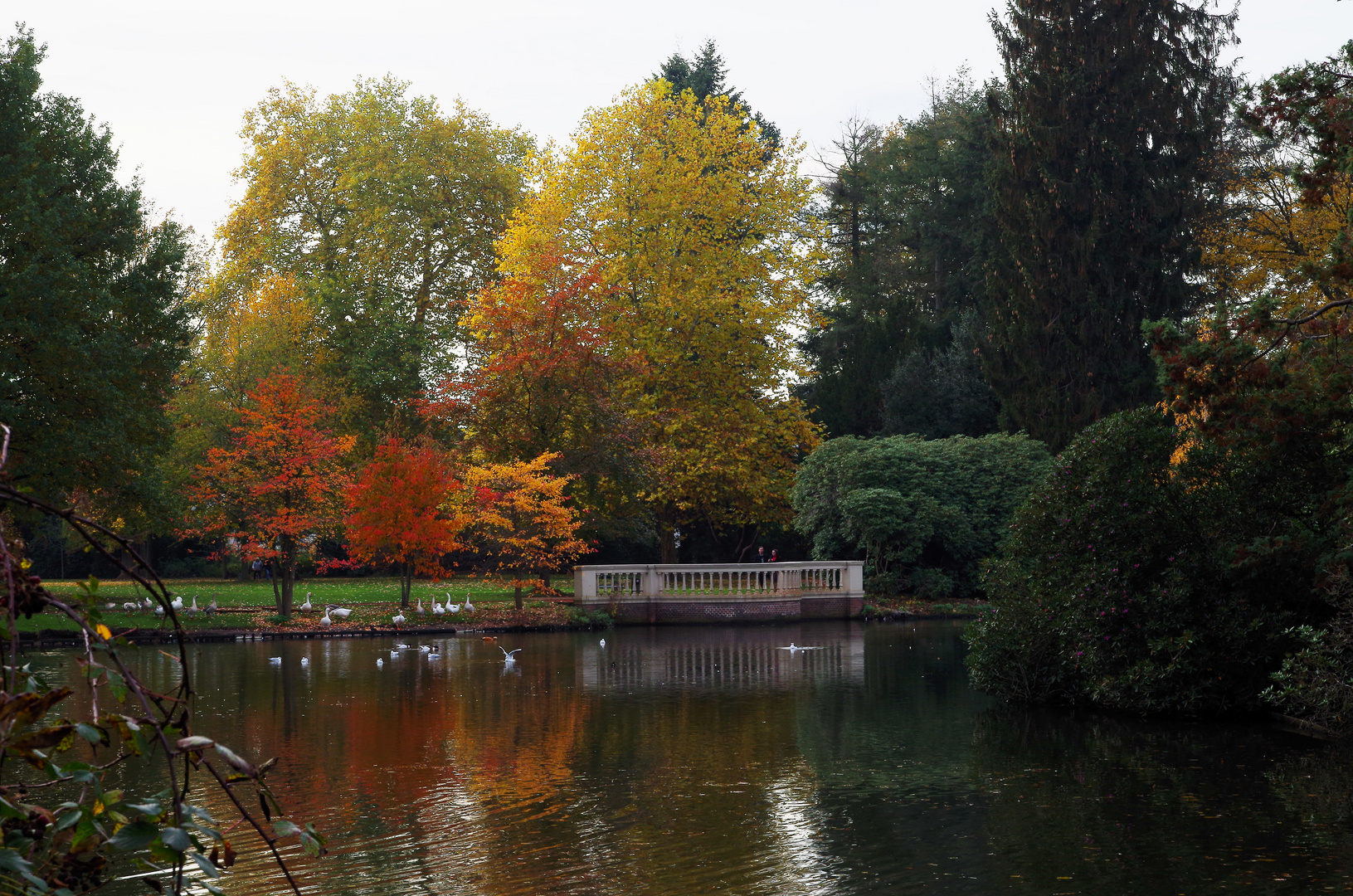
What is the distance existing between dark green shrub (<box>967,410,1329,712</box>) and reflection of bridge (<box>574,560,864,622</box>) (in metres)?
14.5

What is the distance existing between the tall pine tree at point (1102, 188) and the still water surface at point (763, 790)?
18.4 m

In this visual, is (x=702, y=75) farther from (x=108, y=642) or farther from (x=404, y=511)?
(x=108, y=642)

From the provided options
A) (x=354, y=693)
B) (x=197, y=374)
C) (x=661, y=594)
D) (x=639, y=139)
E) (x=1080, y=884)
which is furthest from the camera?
(x=197, y=374)

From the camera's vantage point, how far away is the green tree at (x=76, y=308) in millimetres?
22281

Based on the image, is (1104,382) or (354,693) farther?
(1104,382)

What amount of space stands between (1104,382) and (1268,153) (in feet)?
30.2

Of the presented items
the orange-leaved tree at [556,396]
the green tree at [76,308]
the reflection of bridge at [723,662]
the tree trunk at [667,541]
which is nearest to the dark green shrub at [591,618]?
the reflection of bridge at [723,662]

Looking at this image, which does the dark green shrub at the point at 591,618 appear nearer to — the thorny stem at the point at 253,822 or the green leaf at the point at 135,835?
the thorny stem at the point at 253,822

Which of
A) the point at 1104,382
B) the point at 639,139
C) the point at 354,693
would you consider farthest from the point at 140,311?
the point at 1104,382

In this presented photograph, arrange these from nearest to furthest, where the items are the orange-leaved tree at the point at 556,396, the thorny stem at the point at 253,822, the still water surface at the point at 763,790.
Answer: the thorny stem at the point at 253,822
the still water surface at the point at 763,790
the orange-leaved tree at the point at 556,396

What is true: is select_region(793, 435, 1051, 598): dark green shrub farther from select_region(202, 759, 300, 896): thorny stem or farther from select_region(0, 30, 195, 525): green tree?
select_region(202, 759, 300, 896): thorny stem

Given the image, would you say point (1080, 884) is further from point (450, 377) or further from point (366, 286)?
point (366, 286)

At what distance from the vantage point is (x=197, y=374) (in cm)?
3988

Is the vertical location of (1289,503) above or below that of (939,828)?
above
